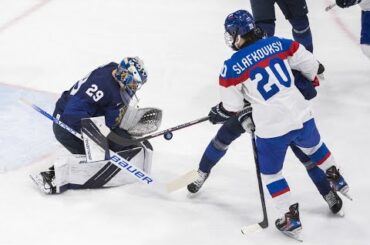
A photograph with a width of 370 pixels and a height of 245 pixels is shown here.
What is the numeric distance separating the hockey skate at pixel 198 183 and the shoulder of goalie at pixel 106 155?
38 mm

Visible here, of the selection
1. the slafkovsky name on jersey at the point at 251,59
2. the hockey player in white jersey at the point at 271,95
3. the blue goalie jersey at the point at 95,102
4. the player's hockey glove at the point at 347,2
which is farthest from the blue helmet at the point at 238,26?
the player's hockey glove at the point at 347,2

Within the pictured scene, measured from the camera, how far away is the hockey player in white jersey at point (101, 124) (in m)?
2.70

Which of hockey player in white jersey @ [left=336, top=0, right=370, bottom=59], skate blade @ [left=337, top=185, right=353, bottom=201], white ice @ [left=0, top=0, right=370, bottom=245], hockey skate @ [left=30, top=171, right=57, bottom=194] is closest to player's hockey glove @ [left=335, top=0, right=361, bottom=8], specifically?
hockey player in white jersey @ [left=336, top=0, right=370, bottom=59]

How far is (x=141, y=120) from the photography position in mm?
2877

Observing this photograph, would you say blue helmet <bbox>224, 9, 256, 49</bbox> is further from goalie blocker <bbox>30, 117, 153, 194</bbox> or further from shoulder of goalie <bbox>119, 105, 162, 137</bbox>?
goalie blocker <bbox>30, 117, 153, 194</bbox>

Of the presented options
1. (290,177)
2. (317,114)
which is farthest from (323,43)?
(290,177)

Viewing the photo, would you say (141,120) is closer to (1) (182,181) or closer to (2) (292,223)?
(1) (182,181)

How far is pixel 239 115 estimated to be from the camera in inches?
98.7

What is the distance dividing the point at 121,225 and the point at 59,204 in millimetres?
322

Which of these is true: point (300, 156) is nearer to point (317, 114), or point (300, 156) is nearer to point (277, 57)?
point (277, 57)

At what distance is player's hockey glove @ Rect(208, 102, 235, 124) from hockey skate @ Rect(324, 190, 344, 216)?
22.3 inches

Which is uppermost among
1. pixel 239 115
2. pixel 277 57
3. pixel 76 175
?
pixel 277 57

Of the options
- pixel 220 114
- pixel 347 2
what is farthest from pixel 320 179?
pixel 347 2

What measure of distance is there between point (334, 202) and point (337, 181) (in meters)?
0.09
